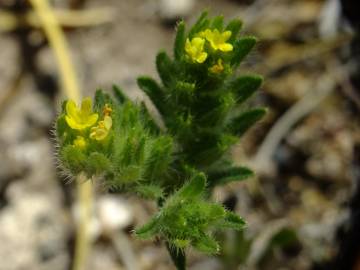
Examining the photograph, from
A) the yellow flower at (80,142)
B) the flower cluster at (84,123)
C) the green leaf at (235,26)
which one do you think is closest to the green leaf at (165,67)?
the green leaf at (235,26)

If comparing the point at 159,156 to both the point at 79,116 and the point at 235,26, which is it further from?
the point at 235,26

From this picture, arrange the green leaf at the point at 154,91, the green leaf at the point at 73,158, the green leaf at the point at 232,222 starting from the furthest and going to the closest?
the green leaf at the point at 154,91 < the green leaf at the point at 232,222 < the green leaf at the point at 73,158

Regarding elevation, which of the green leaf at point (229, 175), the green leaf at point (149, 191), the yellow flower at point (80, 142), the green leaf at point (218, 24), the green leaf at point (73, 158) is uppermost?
the green leaf at point (218, 24)

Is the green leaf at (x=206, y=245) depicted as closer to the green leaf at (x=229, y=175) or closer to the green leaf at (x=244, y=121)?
the green leaf at (x=229, y=175)

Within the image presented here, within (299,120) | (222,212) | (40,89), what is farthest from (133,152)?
(40,89)

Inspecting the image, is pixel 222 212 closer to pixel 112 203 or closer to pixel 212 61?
pixel 212 61

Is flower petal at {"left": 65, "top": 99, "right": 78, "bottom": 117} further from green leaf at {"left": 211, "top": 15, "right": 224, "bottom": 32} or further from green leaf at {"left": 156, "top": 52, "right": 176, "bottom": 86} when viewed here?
green leaf at {"left": 211, "top": 15, "right": 224, "bottom": 32}
